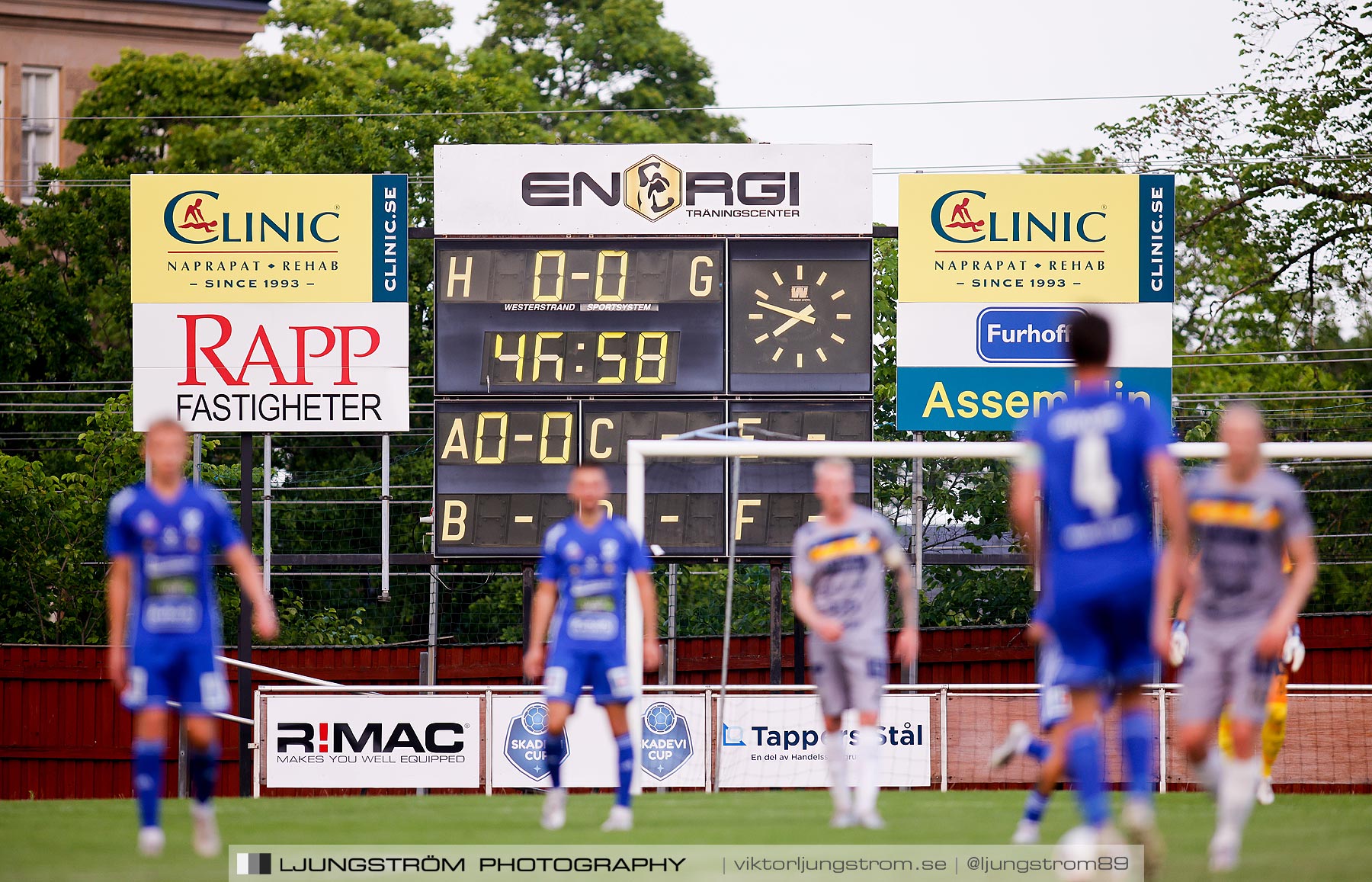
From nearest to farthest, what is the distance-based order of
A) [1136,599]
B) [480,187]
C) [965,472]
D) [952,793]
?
[1136,599]
[952,793]
[480,187]
[965,472]

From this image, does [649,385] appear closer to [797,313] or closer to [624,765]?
[797,313]

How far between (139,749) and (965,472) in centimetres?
1993

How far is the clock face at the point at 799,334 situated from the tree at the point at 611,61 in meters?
27.0

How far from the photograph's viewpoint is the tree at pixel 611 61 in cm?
4528

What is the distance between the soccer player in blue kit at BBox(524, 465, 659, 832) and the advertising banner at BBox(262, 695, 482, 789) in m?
8.39

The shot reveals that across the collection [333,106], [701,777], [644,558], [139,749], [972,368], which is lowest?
[701,777]

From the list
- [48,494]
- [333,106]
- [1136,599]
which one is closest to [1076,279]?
[1136,599]

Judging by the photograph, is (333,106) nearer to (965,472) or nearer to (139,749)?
(965,472)

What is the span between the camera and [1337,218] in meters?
29.5

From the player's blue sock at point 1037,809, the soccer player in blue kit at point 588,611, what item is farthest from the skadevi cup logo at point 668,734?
the player's blue sock at point 1037,809

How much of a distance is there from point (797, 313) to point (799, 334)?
208mm

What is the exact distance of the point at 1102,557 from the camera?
7148 millimetres

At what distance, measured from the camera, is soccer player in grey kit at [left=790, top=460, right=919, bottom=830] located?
958cm

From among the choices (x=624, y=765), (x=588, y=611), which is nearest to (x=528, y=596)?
(x=624, y=765)
